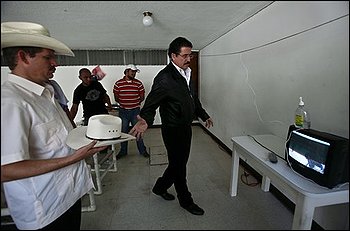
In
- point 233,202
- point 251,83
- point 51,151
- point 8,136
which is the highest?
point 251,83

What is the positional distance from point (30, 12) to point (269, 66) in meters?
0.93

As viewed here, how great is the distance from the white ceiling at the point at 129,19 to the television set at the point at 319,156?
0.65 metres

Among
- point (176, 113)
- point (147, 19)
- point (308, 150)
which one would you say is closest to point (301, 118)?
point (308, 150)

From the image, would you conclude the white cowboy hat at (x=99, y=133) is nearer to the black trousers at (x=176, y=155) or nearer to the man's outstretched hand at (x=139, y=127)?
the man's outstretched hand at (x=139, y=127)

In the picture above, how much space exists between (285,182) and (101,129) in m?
0.92

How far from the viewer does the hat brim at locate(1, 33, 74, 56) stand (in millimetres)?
499

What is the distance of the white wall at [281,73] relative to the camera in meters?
0.46

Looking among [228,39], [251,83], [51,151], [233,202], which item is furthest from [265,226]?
[251,83]

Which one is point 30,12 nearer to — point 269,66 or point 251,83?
point 269,66

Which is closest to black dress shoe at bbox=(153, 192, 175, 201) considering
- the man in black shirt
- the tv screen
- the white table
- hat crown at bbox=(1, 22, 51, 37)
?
the white table

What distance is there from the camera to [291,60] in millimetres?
799

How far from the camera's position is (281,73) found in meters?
0.92

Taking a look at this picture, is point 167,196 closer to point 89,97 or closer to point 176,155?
point 176,155

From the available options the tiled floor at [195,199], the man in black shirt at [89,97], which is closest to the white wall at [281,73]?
the tiled floor at [195,199]
